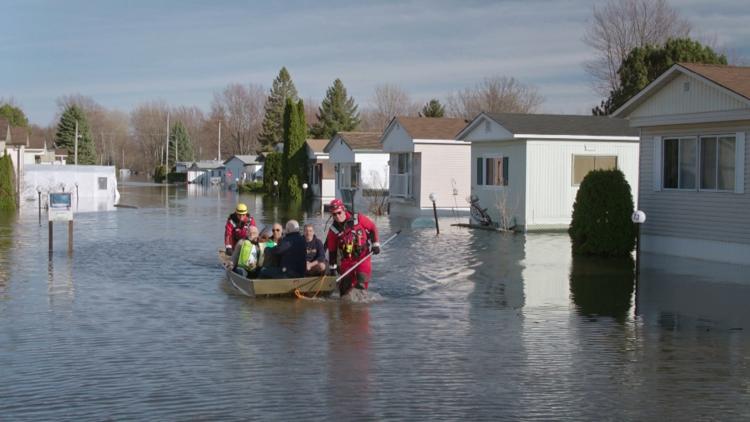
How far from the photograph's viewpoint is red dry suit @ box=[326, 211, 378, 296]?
14.9 metres

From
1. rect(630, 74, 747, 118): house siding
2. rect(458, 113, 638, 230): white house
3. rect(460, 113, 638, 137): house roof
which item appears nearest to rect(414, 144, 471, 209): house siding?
rect(460, 113, 638, 137): house roof

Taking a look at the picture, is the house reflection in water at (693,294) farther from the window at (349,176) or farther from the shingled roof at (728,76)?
the window at (349,176)

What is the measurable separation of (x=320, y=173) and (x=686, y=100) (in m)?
45.4

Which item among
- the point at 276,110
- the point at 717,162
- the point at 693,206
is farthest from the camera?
the point at 276,110

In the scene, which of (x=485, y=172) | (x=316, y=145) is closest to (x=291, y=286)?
(x=485, y=172)

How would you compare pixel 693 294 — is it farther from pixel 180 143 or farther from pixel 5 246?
pixel 180 143

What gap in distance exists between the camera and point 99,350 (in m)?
11.1

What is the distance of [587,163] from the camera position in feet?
102

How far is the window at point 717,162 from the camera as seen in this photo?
20.1 m

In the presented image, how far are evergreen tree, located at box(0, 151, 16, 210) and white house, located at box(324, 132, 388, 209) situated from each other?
1728 centimetres

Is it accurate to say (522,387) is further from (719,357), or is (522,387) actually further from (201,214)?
(201,214)

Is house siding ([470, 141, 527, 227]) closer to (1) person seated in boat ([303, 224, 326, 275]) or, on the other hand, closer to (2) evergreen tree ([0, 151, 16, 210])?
(1) person seated in boat ([303, 224, 326, 275])

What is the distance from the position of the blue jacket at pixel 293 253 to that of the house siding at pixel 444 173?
2554cm

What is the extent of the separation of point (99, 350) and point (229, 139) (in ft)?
486
